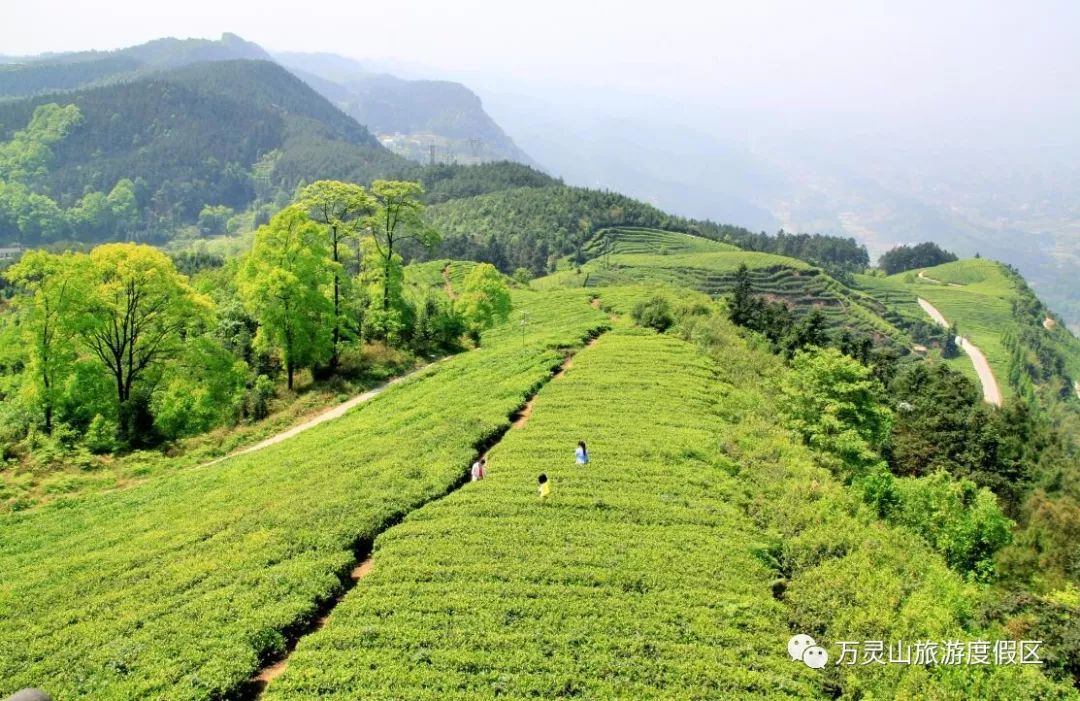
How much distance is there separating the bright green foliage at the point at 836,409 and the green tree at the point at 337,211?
1239 inches

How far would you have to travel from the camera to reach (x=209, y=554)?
22188 millimetres

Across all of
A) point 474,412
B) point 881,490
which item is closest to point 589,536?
point 474,412

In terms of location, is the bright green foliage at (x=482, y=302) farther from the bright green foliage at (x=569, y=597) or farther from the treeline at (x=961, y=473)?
the bright green foliage at (x=569, y=597)

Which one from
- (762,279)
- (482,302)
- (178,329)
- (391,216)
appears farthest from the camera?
(762,279)

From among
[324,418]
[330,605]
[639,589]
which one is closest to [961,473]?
[639,589]

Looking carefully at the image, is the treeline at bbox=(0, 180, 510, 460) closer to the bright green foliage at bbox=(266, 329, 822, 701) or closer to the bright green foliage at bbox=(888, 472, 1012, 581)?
the bright green foliage at bbox=(266, 329, 822, 701)

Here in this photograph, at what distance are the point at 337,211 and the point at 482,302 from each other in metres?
16.9

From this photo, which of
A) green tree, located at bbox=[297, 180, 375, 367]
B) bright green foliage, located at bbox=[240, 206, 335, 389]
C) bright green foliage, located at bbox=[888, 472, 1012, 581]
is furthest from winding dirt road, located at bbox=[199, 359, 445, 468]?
bright green foliage, located at bbox=[888, 472, 1012, 581]

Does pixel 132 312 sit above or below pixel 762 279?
above

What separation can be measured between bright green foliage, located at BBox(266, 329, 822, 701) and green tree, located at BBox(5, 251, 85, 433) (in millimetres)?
26649

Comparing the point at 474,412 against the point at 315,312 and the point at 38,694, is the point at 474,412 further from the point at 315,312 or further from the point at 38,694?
the point at 38,694

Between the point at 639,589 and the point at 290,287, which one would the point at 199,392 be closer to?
the point at 290,287

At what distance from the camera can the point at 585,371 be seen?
4234cm

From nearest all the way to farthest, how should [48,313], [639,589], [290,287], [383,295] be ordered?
[639,589]
[48,313]
[290,287]
[383,295]
